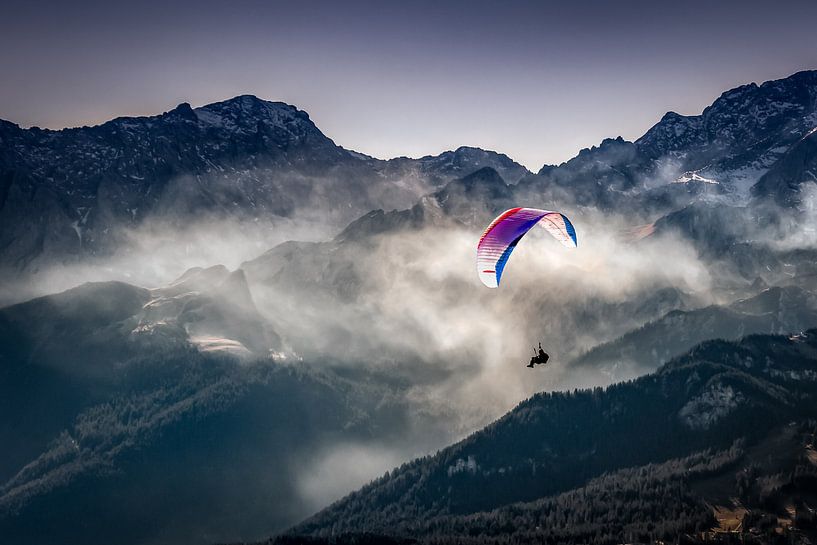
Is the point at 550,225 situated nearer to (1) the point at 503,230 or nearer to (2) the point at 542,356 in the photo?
(1) the point at 503,230

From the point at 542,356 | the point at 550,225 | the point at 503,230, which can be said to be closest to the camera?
the point at 542,356

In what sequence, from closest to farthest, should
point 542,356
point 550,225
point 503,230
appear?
point 542,356, point 503,230, point 550,225

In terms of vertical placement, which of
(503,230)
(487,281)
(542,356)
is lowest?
(542,356)

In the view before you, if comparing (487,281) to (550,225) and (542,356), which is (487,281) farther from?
(550,225)

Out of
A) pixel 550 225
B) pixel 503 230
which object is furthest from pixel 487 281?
pixel 550 225

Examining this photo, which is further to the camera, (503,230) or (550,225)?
(550,225)

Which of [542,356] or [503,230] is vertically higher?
[503,230]
